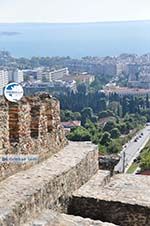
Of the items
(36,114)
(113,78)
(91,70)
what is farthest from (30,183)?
(91,70)

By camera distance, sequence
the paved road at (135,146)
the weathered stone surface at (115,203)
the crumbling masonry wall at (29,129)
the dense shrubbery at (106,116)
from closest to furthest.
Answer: the crumbling masonry wall at (29,129) < the weathered stone surface at (115,203) < the paved road at (135,146) < the dense shrubbery at (106,116)

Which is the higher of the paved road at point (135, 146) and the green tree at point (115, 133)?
the green tree at point (115, 133)

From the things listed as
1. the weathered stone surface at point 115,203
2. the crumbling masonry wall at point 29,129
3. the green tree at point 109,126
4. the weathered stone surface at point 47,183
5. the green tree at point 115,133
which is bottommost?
the green tree at point 115,133

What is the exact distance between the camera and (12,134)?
6.34 m

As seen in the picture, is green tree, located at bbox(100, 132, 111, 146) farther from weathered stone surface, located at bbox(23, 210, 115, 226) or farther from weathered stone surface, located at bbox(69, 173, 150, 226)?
weathered stone surface, located at bbox(23, 210, 115, 226)

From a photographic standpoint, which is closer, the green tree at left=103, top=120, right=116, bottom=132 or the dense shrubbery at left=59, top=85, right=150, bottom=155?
the dense shrubbery at left=59, top=85, right=150, bottom=155

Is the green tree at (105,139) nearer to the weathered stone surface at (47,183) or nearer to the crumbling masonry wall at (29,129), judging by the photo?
the weathered stone surface at (47,183)

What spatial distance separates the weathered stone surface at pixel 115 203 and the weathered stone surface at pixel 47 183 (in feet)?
0.61

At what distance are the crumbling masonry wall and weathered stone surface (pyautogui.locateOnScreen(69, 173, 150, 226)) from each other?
0.80 metres

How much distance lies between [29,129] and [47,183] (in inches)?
37.2

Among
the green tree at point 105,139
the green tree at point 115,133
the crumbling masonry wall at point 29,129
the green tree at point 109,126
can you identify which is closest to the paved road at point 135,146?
the green tree at point 115,133

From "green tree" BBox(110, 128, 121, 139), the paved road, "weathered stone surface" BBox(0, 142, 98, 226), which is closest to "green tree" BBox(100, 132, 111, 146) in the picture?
the paved road

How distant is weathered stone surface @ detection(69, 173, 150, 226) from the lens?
6219 millimetres

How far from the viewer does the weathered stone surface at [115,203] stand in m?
6.22
